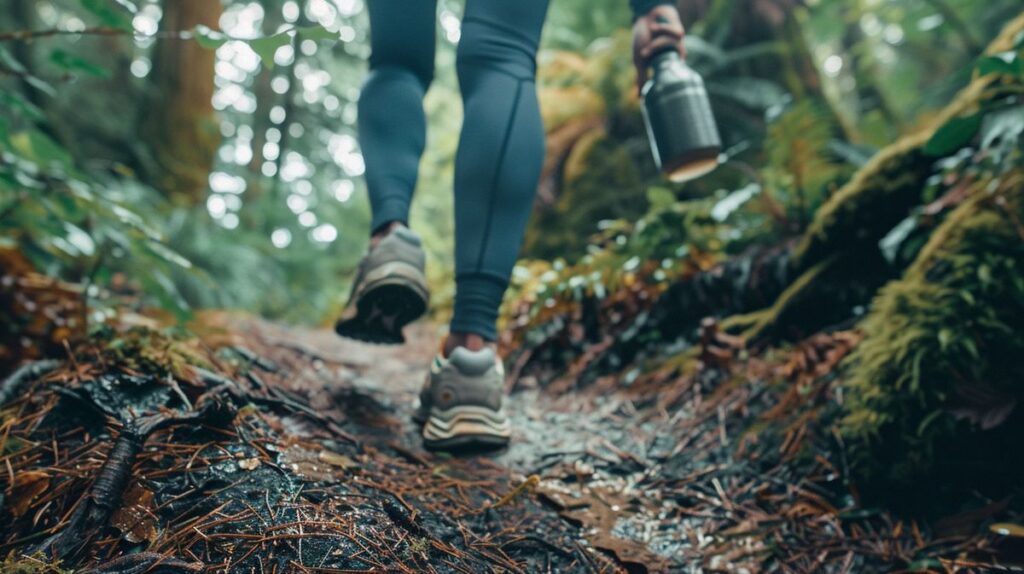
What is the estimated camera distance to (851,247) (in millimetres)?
2258

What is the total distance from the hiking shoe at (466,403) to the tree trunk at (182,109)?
14.2ft

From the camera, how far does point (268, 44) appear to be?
1208mm

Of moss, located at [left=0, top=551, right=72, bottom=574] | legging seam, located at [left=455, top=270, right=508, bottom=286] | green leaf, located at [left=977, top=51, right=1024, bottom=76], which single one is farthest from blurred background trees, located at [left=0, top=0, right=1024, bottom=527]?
moss, located at [left=0, top=551, right=72, bottom=574]

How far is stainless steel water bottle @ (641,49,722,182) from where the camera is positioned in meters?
1.93

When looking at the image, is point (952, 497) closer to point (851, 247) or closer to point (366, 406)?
point (851, 247)

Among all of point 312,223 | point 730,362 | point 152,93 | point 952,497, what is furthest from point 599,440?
point 312,223

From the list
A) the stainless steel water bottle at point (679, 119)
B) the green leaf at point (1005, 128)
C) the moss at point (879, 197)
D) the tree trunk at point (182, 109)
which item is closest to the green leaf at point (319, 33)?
the stainless steel water bottle at point (679, 119)

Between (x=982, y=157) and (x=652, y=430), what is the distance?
1.39m

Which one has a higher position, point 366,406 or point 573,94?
point 573,94

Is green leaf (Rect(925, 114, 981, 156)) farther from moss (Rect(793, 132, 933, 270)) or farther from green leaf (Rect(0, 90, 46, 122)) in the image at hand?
green leaf (Rect(0, 90, 46, 122))

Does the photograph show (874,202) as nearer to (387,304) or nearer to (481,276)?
(481,276)

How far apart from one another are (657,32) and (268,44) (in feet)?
4.26

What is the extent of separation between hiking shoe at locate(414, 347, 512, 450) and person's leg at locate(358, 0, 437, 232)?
0.51 meters

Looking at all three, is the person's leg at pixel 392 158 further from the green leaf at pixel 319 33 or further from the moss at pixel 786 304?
the moss at pixel 786 304
